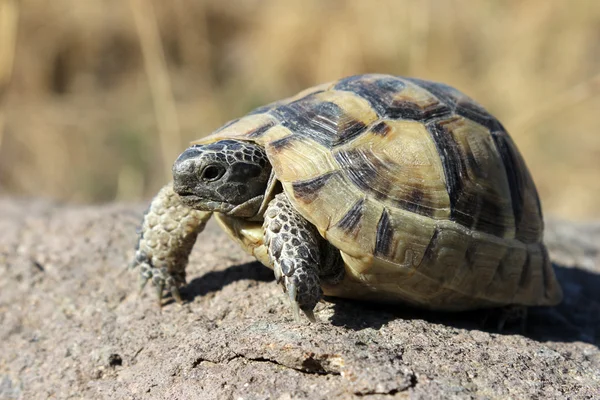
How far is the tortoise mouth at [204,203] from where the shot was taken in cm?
292

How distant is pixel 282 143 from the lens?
2.90m

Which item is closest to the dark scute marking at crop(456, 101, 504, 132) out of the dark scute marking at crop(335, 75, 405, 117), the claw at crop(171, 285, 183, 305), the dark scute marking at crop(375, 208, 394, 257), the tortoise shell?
the tortoise shell

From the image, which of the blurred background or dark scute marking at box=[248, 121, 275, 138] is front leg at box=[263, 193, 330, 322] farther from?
the blurred background

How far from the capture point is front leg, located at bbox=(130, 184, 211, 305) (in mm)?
3268

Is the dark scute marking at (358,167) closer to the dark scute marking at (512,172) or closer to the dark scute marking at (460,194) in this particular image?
the dark scute marking at (460,194)

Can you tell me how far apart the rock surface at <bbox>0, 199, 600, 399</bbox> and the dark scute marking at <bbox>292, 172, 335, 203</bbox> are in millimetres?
593

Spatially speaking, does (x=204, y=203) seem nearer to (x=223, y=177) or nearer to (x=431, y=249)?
(x=223, y=177)

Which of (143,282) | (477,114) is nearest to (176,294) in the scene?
(143,282)

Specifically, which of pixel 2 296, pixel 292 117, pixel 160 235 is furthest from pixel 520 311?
pixel 2 296

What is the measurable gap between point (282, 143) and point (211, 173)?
40 centimetres

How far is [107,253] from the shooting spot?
13.0ft

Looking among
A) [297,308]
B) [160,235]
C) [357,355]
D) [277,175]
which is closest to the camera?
[357,355]

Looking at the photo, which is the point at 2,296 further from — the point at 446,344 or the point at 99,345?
the point at 446,344

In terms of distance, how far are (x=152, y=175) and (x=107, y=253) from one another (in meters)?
4.01
